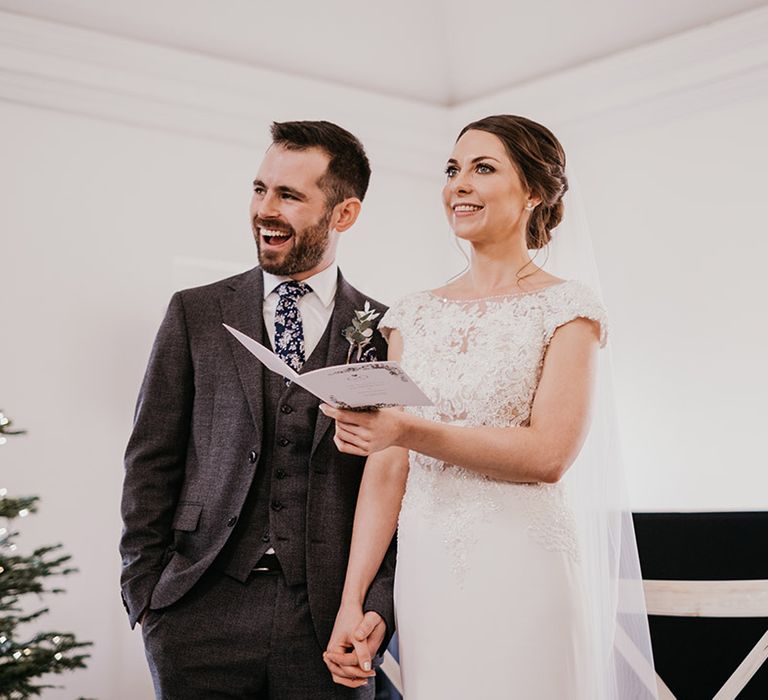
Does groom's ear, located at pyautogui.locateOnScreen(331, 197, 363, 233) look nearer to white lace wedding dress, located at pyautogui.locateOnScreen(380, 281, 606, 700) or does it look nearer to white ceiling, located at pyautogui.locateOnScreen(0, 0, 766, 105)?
white lace wedding dress, located at pyautogui.locateOnScreen(380, 281, 606, 700)

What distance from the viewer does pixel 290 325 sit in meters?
2.84

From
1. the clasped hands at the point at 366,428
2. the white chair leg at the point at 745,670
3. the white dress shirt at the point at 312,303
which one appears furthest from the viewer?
the white chair leg at the point at 745,670

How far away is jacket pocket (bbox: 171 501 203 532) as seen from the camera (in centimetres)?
269

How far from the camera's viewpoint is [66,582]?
146 inches

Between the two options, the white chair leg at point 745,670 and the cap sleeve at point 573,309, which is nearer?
the cap sleeve at point 573,309

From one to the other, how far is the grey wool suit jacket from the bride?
70mm

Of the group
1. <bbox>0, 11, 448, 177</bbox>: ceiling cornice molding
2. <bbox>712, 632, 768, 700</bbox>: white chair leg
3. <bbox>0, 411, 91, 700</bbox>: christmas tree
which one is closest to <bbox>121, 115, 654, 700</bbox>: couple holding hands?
<bbox>0, 411, 91, 700</bbox>: christmas tree

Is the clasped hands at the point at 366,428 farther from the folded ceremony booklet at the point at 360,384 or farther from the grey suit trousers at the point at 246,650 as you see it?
the grey suit trousers at the point at 246,650

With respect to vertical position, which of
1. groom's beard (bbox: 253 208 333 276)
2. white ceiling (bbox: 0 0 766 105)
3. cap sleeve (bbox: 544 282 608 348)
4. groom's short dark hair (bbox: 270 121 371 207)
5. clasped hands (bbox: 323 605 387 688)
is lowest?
clasped hands (bbox: 323 605 387 688)

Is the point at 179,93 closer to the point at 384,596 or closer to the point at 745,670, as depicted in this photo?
the point at 384,596

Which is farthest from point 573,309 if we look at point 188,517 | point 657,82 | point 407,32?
point 407,32

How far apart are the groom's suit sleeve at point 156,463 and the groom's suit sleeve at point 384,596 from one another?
1.89ft

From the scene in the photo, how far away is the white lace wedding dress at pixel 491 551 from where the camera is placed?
240 centimetres

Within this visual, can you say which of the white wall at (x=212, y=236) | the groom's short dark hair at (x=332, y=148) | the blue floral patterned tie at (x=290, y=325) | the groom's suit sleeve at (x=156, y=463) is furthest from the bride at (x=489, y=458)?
the white wall at (x=212, y=236)
